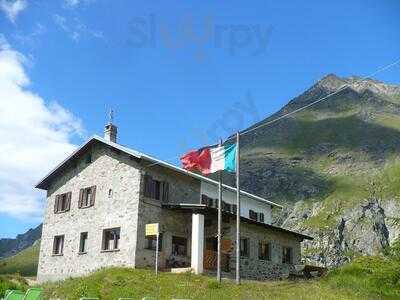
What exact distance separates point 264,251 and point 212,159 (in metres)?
13.4

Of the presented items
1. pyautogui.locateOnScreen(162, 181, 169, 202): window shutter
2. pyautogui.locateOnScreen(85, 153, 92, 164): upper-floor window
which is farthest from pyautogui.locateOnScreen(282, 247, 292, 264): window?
pyautogui.locateOnScreen(85, 153, 92, 164): upper-floor window

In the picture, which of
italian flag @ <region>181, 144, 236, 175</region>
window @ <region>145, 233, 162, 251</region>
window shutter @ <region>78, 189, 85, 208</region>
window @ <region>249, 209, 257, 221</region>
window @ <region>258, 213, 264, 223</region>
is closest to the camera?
italian flag @ <region>181, 144, 236, 175</region>

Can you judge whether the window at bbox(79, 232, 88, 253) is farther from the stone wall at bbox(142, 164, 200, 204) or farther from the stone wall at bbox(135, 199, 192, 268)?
the stone wall at bbox(142, 164, 200, 204)

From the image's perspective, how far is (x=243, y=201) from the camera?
4062 centimetres

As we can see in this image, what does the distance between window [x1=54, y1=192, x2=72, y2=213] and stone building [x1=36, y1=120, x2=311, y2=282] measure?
2.8 inches

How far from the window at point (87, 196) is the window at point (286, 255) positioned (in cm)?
1546

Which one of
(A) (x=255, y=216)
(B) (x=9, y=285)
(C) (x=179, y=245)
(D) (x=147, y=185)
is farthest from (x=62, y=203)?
(A) (x=255, y=216)

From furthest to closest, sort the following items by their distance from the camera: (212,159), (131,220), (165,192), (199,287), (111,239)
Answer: (165,192) < (111,239) < (131,220) < (212,159) < (199,287)

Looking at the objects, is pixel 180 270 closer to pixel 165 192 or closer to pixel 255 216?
pixel 165 192

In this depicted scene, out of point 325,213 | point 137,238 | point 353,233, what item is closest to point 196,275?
point 137,238

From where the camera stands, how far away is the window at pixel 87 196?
33.7m

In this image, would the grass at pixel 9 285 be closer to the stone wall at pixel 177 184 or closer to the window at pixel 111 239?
the window at pixel 111 239

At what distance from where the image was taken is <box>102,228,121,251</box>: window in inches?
1234

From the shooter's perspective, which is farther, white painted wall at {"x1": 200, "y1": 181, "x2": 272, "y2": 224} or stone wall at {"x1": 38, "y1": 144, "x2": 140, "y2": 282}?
white painted wall at {"x1": 200, "y1": 181, "x2": 272, "y2": 224}
